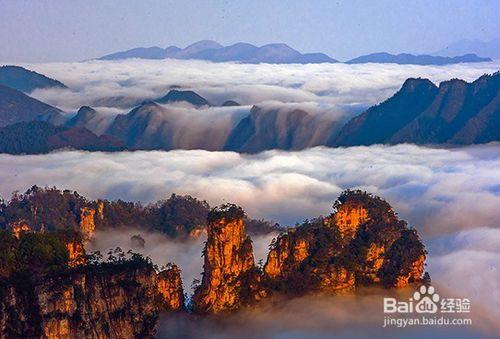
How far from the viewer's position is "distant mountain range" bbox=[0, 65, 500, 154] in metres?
128

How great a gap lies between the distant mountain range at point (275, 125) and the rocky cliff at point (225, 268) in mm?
78123

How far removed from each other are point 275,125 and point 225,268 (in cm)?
11688

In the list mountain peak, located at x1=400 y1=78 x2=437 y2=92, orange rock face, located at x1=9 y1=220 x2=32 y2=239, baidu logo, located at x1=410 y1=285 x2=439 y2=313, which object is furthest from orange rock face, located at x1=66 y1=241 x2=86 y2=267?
mountain peak, located at x1=400 y1=78 x2=437 y2=92

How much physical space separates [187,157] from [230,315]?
77.3m

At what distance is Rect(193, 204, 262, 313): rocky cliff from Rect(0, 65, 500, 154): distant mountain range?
256 feet

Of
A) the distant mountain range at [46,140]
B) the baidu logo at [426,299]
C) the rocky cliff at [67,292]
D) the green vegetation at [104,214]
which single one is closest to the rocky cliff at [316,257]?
the baidu logo at [426,299]

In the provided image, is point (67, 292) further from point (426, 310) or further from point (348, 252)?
point (426, 310)

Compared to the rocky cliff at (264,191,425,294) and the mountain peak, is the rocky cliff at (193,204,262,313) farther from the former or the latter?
the mountain peak

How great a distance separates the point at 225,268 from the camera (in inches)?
1879

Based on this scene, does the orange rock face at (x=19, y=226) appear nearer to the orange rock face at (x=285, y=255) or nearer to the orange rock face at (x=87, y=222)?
the orange rock face at (x=87, y=222)

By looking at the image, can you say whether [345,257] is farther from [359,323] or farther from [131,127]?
[131,127]

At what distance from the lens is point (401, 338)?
1679 inches

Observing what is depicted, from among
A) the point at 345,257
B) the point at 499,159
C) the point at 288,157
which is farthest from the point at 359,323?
the point at 288,157

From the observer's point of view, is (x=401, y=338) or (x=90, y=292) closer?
(x=90, y=292)
